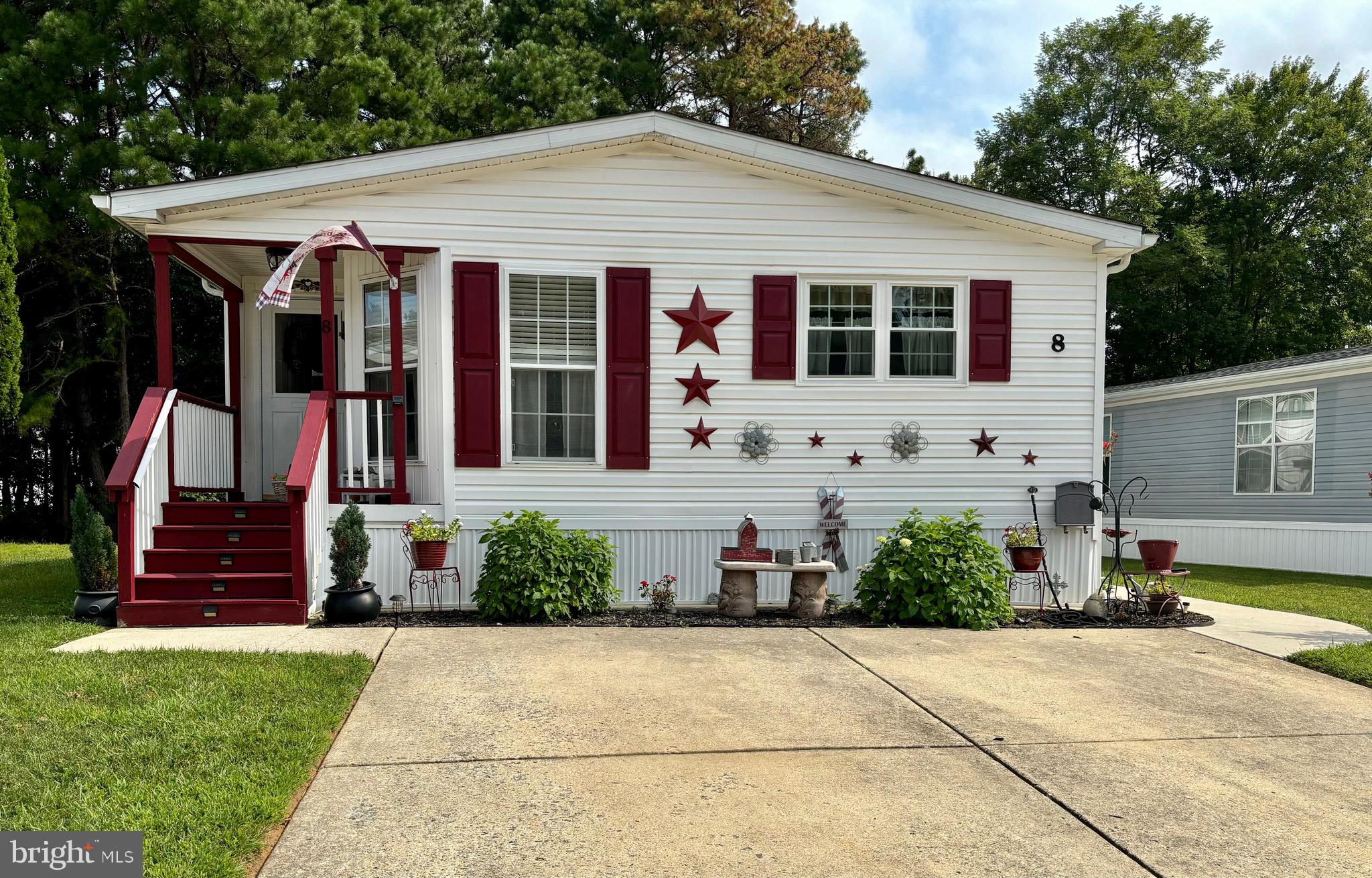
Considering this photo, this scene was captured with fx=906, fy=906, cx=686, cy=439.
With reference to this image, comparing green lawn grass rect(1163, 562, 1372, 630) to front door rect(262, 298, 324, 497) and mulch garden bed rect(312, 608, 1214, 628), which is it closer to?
mulch garden bed rect(312, 608, 1214, 628)

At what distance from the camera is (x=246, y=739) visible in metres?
3.88

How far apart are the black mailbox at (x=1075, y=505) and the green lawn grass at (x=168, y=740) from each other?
6.15 meters

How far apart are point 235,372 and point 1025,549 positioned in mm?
7703

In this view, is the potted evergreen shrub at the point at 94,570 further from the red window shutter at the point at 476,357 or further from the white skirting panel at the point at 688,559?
Result: the red window shutter at the point at 476,357

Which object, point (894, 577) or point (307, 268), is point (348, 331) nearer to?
point (307, 268)

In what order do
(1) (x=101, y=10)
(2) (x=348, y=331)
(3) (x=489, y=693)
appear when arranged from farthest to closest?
(1) (x=101, y=10), (2) (x=348, y=331), (3) (x=489, y=693)

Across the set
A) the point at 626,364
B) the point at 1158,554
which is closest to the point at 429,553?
the point at 626,364

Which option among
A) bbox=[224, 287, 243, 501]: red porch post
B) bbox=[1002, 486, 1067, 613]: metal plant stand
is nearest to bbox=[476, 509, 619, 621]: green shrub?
bbox=[224, 287, 243, 501]: red porch post

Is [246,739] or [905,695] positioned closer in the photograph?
[246,739]

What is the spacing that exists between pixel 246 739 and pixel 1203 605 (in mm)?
8582

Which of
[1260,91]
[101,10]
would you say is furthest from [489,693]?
[1260,91]

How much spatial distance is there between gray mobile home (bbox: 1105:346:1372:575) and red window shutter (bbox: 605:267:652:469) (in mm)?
10277

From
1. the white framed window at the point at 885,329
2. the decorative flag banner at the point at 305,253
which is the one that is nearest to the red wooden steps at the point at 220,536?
the decorative flag banner at the point at 305,253

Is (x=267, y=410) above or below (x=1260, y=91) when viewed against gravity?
below
